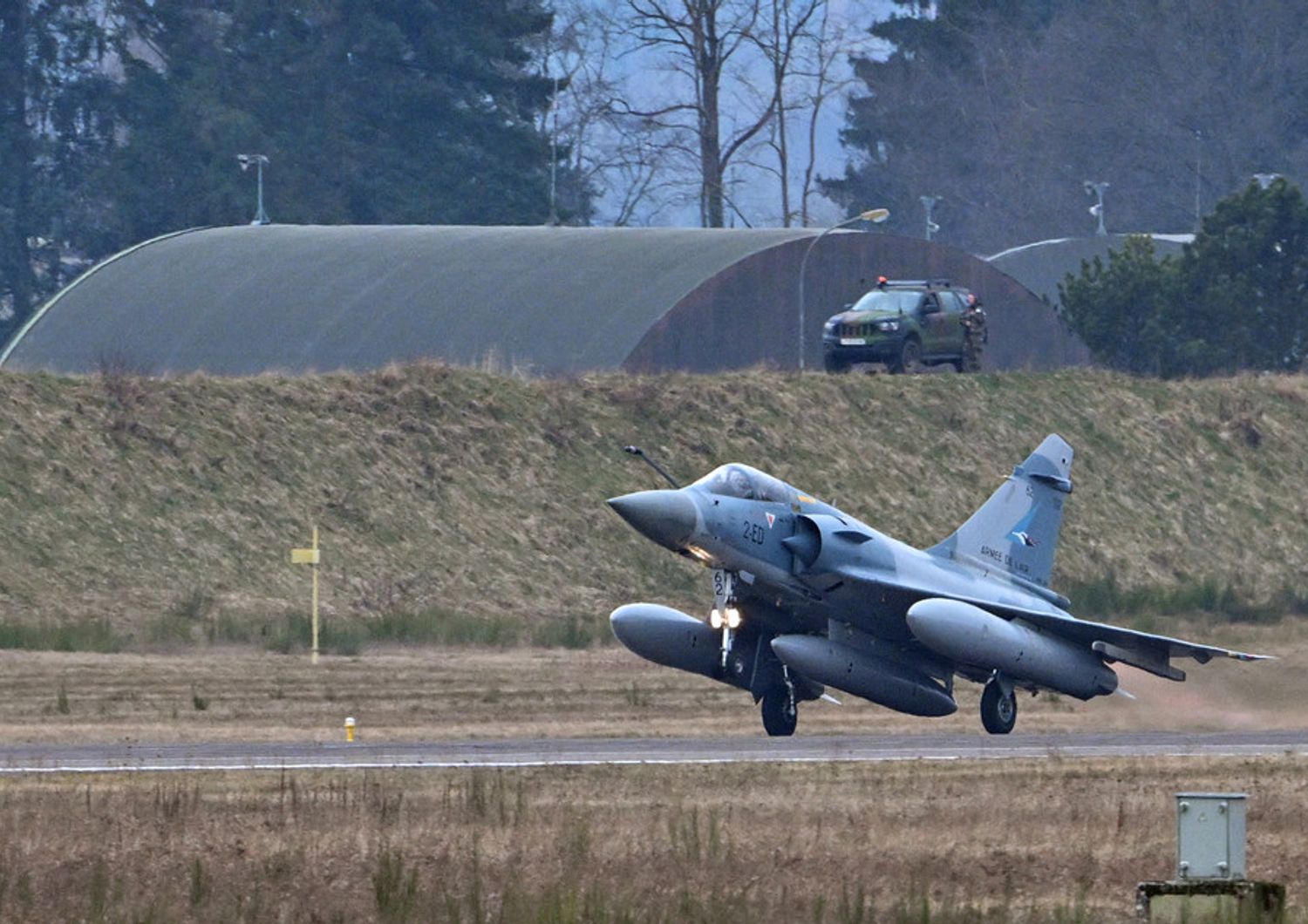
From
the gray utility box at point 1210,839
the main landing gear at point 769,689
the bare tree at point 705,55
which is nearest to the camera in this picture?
the gray utility box at point 1210,839

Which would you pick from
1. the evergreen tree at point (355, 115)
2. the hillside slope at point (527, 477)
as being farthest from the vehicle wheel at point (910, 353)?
the evergreen tree at point (355, 115)

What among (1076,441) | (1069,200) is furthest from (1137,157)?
(1076,441)

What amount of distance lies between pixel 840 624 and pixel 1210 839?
12.6m

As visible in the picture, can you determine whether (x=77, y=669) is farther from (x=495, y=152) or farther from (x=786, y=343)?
(x=495, y=152)

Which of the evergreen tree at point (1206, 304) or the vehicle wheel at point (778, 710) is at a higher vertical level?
the evergreen tree at point (1206, 304)

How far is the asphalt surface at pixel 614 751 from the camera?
2059 cm

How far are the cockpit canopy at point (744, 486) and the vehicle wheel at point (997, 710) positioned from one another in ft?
9.90

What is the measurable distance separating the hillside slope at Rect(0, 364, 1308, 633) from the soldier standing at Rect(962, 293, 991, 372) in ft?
2.05

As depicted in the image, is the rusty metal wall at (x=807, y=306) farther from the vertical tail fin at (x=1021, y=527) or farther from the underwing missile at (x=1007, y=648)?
the underwing missile at (x=1007, y=648)

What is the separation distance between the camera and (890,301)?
158 ft

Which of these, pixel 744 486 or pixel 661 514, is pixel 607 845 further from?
pixel 744 486

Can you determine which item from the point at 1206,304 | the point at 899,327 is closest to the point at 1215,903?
the point at 899,327

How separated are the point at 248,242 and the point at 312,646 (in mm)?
24309

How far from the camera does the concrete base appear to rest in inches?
465
